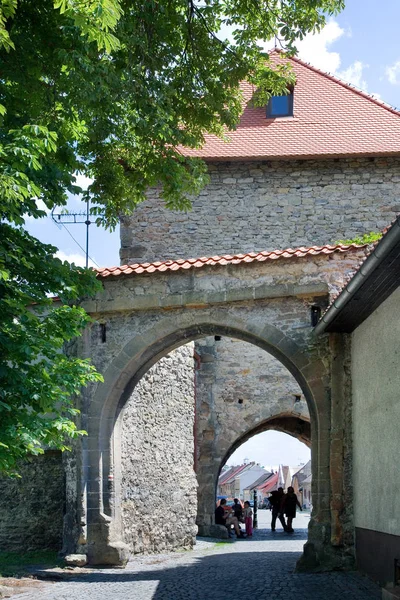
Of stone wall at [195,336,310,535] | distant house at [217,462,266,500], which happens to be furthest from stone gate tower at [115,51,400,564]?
distant house at [217,462,266,500]

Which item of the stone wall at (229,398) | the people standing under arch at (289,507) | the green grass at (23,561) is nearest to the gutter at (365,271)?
the green grass at (23,561)

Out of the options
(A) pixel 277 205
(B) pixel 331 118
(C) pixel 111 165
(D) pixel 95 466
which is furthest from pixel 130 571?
(B) pixel 331 118

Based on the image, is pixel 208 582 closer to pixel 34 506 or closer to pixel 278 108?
pixel 34 506

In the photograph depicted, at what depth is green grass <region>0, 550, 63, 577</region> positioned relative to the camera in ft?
37.5

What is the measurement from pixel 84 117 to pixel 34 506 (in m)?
6.54

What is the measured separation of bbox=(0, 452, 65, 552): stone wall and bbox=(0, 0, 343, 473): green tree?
285 cm

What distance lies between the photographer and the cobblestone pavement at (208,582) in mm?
9282

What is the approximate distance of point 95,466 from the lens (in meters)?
12.6

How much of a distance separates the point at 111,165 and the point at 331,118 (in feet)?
28.9

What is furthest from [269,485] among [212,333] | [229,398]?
[212,333]

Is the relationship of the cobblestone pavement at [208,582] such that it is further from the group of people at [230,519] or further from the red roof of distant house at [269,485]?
the red roof of distant house at [269,485]

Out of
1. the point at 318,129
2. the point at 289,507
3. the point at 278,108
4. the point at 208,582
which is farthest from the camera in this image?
the point at 289,507

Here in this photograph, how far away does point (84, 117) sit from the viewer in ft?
32.6

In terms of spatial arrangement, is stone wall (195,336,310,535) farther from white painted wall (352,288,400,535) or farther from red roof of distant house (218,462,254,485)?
red roof of distant house (218,462,254,485)
